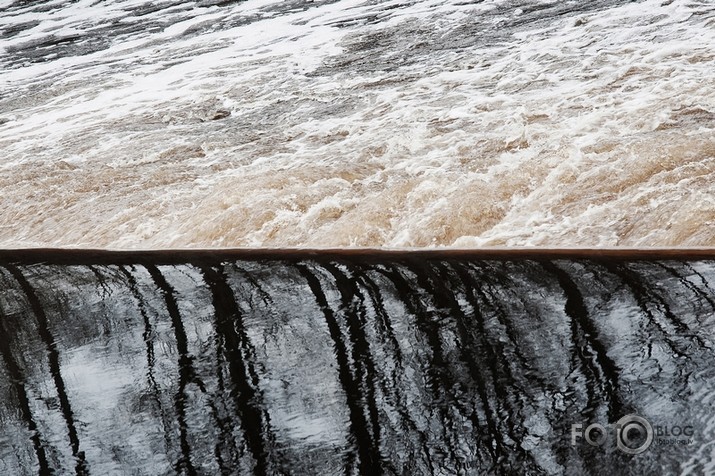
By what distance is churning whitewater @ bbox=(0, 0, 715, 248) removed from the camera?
6.03m

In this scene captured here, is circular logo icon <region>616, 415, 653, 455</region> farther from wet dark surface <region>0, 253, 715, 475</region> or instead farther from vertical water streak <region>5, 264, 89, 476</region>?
vertical water streak <region>5, 264, 89, 476</region>

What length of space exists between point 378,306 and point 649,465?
2064 mm

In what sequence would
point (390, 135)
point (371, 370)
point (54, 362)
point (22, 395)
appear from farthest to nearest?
point (390, 135), point (54, 362), point (22, 395), point (371, 370)

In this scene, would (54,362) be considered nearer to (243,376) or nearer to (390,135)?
(243,376)

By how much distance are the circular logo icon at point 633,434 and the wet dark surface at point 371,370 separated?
0.02 metres

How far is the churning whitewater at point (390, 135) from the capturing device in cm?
603


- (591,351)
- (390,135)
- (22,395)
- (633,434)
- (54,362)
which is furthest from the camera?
(390,135)

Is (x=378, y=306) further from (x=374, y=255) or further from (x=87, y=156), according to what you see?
(x=87, y=156)

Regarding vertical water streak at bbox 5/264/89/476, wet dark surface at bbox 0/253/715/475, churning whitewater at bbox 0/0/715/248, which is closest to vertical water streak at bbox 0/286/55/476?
wet dark surface at bbox 0/253/715/475

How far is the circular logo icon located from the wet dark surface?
0.02m

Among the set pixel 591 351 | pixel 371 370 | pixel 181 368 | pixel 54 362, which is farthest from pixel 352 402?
pixel 54 362

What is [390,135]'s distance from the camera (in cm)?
779

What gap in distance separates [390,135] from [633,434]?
196 inches


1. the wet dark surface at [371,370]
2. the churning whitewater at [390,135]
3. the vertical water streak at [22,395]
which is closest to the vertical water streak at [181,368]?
the wet dark surface at [371,370]
